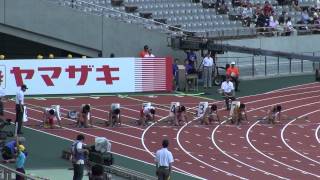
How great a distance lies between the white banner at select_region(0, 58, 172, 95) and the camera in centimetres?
3756

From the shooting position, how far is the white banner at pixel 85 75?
123 feet

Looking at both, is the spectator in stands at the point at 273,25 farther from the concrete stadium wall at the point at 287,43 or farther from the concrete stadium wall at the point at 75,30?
the concrete stadium wall at the point at 75,30

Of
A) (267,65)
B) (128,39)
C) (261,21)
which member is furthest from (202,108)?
(261,21)

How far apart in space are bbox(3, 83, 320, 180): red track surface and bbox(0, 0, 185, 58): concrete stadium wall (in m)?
4.99

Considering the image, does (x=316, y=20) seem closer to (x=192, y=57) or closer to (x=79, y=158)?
(x=192, y=57)

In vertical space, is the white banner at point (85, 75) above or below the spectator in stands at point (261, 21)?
below

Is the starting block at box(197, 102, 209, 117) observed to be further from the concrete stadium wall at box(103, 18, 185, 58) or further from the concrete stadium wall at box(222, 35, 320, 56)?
the concrete stadium wall at box(222, 35, 320, 56)

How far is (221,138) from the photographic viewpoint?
106 ft

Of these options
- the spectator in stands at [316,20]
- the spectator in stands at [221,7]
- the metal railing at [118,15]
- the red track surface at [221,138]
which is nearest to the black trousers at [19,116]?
the red track surface at [221,138]

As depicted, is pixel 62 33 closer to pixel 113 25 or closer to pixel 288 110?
pixel 113 25

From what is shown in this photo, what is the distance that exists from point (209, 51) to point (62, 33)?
18.4 ft

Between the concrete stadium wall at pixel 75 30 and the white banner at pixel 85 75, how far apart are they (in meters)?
3.56

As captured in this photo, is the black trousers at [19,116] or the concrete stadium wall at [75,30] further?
the concrete stadium wall at [75,30]

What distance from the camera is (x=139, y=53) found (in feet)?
140
